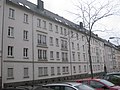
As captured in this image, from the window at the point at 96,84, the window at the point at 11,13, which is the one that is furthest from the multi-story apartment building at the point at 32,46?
the window at the point at 96,84

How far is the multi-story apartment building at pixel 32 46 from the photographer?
29531mm

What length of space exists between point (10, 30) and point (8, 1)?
4377mm

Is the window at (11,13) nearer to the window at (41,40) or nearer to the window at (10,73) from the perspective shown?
the window at (41,40)

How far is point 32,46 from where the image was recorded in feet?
116

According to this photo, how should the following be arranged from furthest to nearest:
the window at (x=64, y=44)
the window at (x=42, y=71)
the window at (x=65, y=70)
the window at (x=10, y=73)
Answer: the window at (x=64, y=44), the window at (x=65, y=70), the window at (x=42, y=71), the window at (x=10, y=73)

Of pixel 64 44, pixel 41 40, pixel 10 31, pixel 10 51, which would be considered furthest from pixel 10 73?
pixel 64 44

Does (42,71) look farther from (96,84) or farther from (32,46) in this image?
(96,84)

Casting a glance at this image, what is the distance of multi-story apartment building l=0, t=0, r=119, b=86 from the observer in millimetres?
29531

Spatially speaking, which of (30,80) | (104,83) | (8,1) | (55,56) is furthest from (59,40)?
(104,83)

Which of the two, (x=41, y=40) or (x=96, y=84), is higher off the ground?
(x=41, y=40)

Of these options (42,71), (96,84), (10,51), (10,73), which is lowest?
(42,71)

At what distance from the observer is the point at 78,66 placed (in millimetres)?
54031

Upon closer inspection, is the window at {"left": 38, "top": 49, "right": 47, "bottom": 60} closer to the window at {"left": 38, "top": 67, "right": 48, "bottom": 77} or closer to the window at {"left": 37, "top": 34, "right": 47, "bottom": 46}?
the window at {"left": 37, "top": 34, "right": 47, "bottom": 46}

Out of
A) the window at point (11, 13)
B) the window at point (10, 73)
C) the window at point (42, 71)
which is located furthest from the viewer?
the window at point (42, 71)
